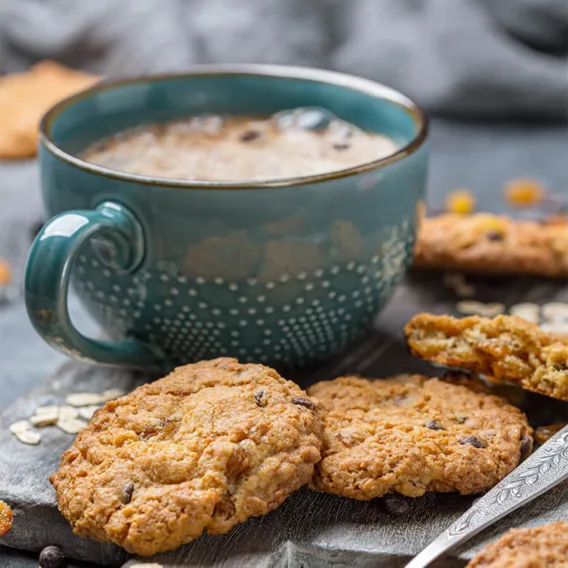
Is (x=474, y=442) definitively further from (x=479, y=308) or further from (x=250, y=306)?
(x=479, y=308)

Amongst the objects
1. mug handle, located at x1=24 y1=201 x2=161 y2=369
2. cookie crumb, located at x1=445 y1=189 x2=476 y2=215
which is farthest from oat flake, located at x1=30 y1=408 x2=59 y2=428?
cookie crumb, located at x1=445 y1=189 x2=476 y2=215

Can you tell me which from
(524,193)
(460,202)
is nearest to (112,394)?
(460,202)

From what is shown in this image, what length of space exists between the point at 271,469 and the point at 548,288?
103 cm

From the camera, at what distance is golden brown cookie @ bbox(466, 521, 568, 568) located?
3.80 feet

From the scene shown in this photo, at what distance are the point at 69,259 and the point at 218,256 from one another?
247 millimetres

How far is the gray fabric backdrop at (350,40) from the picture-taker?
3.32 metres

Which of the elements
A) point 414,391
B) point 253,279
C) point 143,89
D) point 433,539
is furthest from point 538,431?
point 143,89

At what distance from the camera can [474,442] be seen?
139cm

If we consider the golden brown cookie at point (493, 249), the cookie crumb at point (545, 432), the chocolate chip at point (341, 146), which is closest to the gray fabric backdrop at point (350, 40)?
the golden brown cookie at point (493, 249)

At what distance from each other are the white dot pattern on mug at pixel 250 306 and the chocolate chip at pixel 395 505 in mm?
402

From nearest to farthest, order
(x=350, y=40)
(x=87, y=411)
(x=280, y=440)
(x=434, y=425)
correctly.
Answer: (x=280, y=440), (x=434, y=425), (x=87, y=411), (x=350, y=40)

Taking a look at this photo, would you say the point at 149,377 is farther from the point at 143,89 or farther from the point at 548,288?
the point at 548,288

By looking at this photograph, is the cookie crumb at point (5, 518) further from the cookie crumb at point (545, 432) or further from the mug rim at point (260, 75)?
the cookie crumb at point (545, 432)

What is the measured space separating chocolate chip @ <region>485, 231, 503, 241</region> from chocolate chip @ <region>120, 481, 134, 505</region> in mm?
1123
